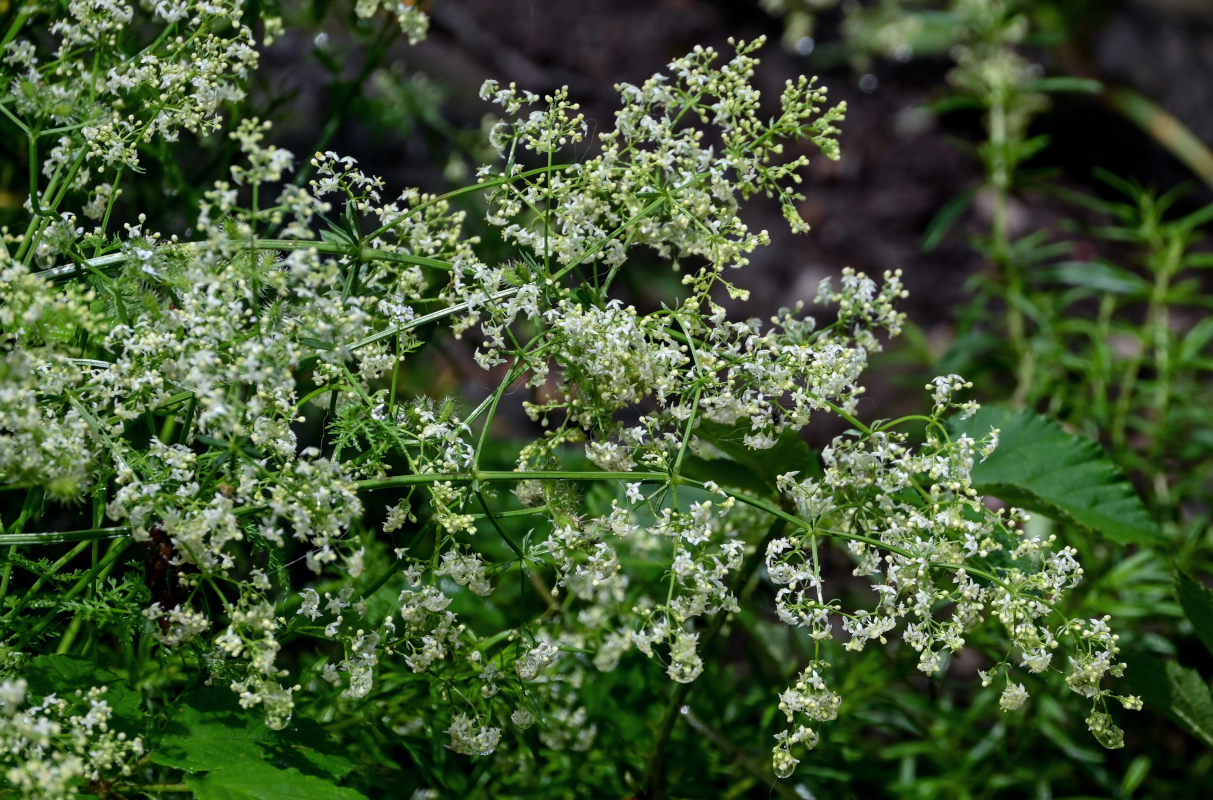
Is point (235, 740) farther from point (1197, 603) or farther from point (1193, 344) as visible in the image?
point (1193, 344)

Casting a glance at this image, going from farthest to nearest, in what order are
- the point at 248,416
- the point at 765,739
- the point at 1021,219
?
the point at 1021,219
the point at 765,739
the point at 248,416

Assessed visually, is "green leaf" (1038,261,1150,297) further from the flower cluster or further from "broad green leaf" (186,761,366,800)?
the flower cluster

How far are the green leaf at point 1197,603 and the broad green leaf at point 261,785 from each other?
857 millimetres

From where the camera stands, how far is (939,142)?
11.5ft

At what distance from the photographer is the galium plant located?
77 cm

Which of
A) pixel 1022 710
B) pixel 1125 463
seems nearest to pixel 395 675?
pixel 1022 710

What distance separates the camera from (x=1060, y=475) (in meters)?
1.26

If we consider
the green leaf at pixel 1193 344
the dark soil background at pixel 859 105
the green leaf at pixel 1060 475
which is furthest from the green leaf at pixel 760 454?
the dark soil background at pixel 859 105

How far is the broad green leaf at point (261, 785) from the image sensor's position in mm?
811

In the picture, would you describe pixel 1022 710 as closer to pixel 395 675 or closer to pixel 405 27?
pixel 395 675

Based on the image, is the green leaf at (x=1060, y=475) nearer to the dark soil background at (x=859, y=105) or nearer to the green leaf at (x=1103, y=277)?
the green leaf at (x=1103, y=277)

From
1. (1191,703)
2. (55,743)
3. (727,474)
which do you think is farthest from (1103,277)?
(55,743)

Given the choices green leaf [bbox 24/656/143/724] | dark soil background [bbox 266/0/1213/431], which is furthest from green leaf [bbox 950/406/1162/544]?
dark soil background [bbox 266/0/1213/431]

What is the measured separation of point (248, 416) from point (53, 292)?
0.61ft
